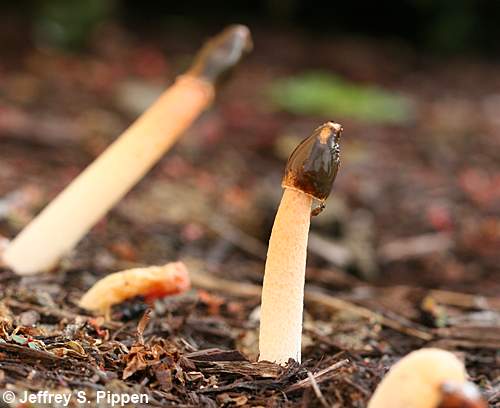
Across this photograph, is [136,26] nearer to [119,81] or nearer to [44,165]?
[119,81]

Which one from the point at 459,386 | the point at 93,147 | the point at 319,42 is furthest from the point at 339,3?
the point at 459,386

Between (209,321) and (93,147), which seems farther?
(93,147)

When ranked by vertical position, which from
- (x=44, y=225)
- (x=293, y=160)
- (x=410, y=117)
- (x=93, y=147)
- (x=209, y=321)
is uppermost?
(x=410, y=117)

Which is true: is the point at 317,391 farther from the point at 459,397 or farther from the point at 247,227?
the point at 247,227

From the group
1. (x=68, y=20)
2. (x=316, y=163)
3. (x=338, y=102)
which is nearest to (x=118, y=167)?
(x=316, y=163)

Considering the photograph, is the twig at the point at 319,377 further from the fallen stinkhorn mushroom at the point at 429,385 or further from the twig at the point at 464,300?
the twig at the point at 464,300

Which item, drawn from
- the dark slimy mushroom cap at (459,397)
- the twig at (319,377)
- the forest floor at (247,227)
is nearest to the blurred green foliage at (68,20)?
the forest floor at (247,227)

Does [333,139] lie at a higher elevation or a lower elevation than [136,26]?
lower
